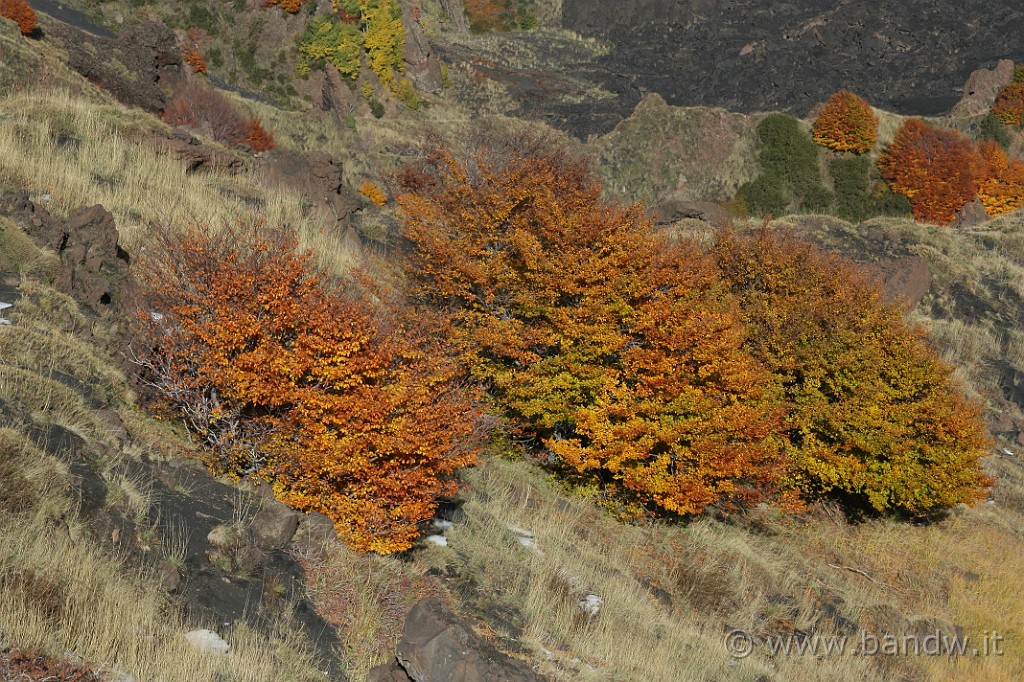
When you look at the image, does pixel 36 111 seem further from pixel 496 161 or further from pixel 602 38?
pixel 602 38

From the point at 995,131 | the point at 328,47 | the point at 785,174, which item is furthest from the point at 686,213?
the point at 995,131

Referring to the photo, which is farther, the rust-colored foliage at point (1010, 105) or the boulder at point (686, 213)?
the rust-colored foliage at point (1010, 105)

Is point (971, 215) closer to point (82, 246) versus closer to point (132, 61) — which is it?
point (132, 61)

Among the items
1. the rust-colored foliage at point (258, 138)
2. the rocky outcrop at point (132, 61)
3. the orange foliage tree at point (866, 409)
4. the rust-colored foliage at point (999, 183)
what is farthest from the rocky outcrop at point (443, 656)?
the rust-colored foliage at point (999, 183)

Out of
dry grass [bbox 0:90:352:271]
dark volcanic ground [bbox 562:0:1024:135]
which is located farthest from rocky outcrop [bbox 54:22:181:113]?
dark volcanic ground [bbox 562:0:1024:135]

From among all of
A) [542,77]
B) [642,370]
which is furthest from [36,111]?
[542,77]

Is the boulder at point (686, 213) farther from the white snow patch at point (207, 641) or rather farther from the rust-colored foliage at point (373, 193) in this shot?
the white snow patch at point (207, 641)
